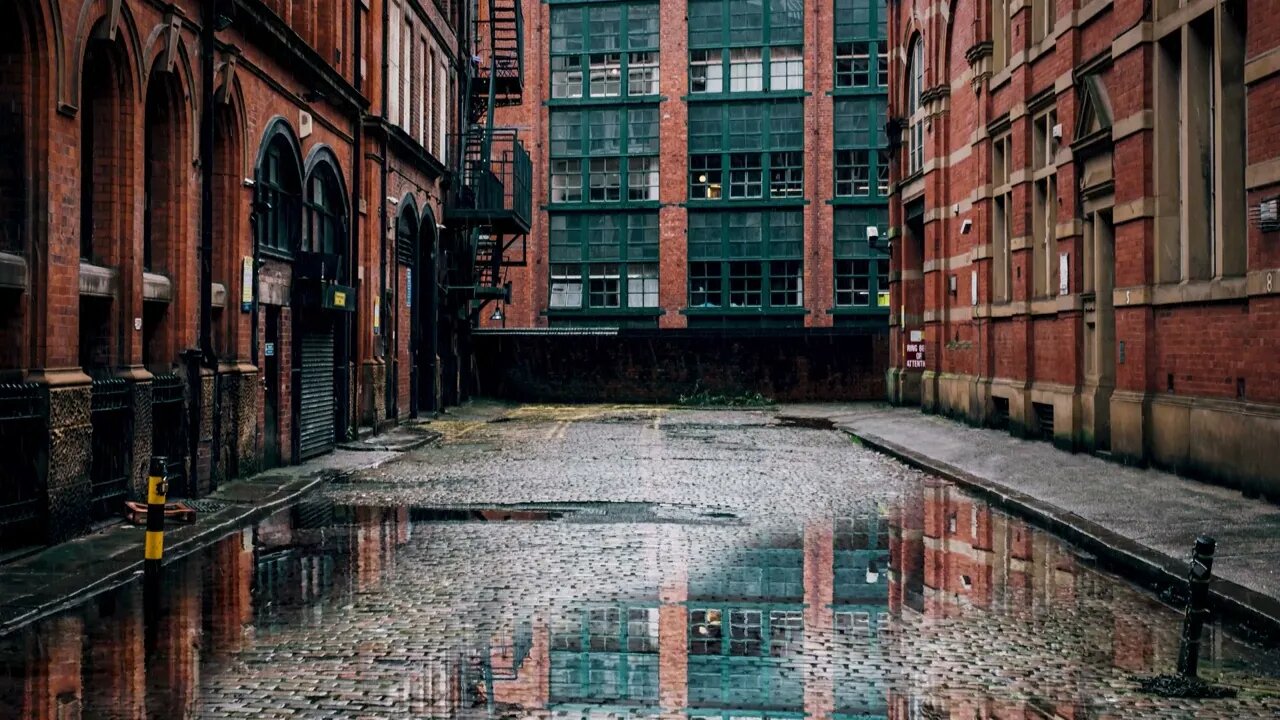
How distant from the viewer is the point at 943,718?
6.03m

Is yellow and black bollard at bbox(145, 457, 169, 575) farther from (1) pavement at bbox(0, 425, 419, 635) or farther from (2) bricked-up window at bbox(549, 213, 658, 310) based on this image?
(2) bricked-up window at bbox(549, 213, 658, 310)

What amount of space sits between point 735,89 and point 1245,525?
42.1 meters

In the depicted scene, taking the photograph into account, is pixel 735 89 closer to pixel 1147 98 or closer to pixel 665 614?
pixel 1147 98

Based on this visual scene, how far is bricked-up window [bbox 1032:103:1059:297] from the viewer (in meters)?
22.4

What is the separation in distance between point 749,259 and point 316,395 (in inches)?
1261

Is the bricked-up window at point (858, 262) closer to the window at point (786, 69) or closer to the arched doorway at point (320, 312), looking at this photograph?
the window at point (786, 69)

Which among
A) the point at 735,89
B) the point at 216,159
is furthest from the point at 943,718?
the point at 735,89

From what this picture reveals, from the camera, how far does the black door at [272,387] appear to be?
18.8 metres

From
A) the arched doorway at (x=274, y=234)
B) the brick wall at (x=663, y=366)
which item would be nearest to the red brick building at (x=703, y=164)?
Answer: the brick wall at (x=663, y=366)

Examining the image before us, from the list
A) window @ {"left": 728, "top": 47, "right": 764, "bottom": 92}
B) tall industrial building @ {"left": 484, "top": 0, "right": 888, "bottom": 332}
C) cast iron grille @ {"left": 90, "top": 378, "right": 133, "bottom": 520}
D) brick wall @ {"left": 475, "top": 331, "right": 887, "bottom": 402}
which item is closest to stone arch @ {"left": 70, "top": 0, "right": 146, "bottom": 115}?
cast iron grille @ {"left": 90, "top": 378, "right": 133, "bottom": 520}

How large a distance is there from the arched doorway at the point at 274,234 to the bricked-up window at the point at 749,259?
3261 cm

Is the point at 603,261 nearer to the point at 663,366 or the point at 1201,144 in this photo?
the point at 663,366

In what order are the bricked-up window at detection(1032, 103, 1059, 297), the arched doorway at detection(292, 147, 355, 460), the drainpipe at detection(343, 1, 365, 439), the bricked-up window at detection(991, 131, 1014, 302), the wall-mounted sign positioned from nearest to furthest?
the wall-mounted sign < the arched doorway at detection(292, 147, 355, 460) < the bricked-up window at detection(1032, 103, 1059, 297) < the drainpipe at detection(343, 1, 365, 439) < the bricked-up window at detection(991, 131, 1014, 302)

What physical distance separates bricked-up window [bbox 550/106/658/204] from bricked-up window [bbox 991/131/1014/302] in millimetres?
27020
